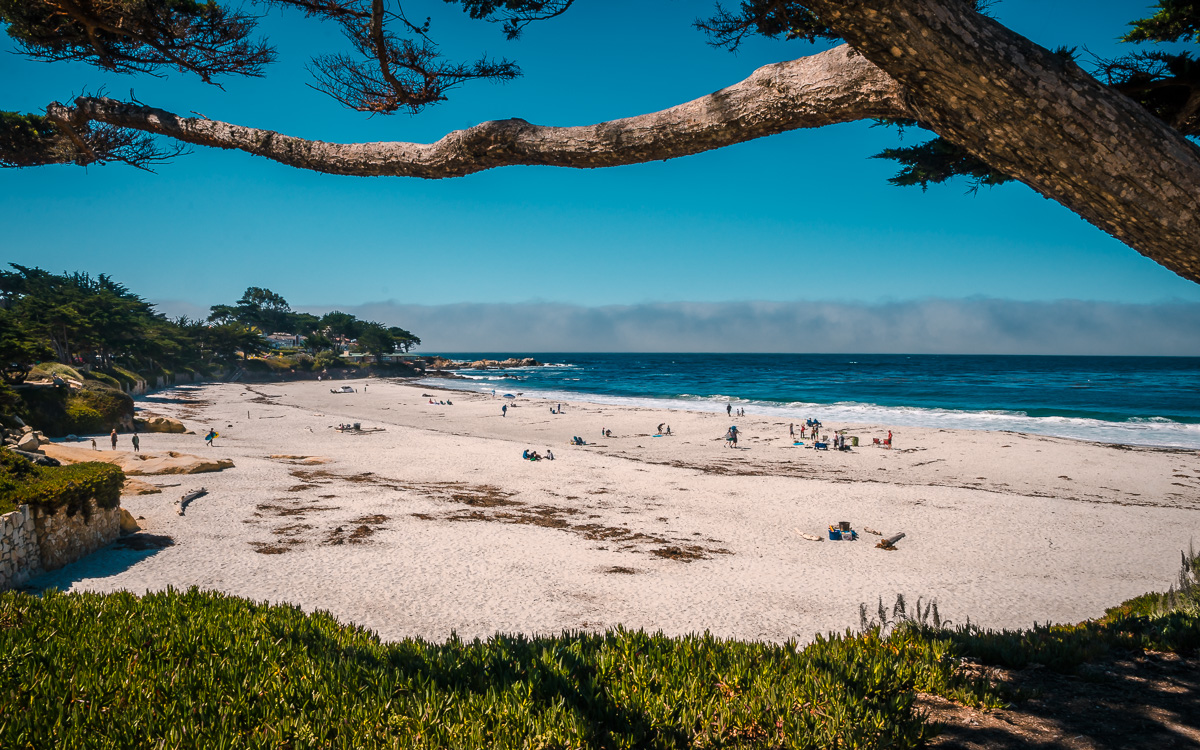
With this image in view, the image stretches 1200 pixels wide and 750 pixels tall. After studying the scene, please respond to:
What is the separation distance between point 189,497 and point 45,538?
15.5 ft

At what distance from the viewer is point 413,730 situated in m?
2.57

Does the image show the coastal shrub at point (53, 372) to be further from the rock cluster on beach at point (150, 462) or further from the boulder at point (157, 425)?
the rock cluster on beach at point (150, 462)

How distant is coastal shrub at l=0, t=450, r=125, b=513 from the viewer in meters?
7.56

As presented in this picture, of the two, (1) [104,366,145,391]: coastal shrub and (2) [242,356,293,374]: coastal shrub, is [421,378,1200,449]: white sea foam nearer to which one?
(1) [104,366,145,391]: coastal shrub

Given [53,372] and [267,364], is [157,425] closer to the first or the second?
[53,372]

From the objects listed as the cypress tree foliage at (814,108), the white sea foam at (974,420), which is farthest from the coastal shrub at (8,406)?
the white sea foam at (974,420)

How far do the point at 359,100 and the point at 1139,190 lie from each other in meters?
4.50

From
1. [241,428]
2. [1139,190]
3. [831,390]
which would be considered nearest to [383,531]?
[1139,190]

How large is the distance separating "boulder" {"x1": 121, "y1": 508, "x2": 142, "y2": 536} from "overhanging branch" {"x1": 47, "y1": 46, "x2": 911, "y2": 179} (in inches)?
362

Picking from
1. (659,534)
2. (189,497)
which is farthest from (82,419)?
(659,534)

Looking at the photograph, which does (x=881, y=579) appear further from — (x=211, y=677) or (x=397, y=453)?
(x=397, y=453)

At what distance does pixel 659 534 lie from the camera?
11625 mm

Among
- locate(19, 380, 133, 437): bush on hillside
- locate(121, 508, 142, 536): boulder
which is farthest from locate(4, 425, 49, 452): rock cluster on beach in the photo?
locate(19, 380, 133, 437): bush on hillside

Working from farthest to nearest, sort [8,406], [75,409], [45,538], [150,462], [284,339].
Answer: [284,339], [75,409], [8,406], [150,462], [45,538]
